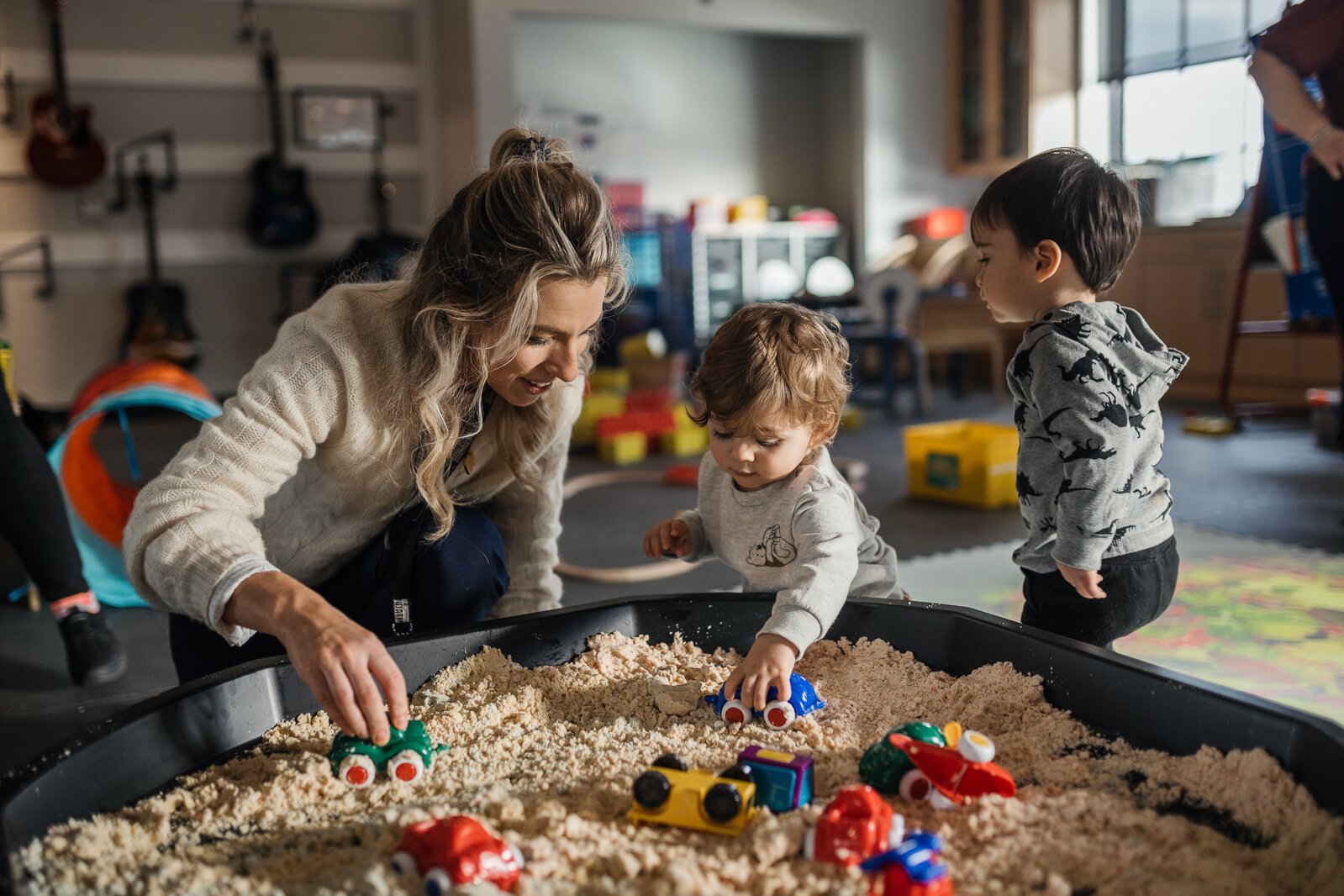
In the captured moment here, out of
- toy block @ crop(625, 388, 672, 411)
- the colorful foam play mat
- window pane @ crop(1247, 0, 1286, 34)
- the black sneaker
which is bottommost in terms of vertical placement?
the colorful foam play mat

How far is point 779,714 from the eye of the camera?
39.5 inches

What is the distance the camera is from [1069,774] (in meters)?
0.89

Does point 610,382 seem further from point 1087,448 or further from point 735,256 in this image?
point 1087,448

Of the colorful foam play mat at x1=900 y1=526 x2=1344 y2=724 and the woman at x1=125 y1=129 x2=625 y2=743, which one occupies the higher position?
the woman at x1=125 y1=129 x2=625 y2=743

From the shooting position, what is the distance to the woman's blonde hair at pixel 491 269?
100 centimetres

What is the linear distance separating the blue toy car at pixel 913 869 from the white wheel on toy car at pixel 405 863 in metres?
0.31

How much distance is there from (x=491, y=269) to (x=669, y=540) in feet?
1.51

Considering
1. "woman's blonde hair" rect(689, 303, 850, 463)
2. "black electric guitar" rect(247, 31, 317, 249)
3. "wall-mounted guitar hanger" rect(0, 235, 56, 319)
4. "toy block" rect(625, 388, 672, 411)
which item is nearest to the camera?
"woman's blonde hair" rect(689, 303, 850, 463)

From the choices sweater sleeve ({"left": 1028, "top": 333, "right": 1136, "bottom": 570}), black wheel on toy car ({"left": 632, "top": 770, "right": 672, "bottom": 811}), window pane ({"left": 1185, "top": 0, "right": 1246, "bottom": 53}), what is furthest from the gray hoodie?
window pane ({"left": 1185, "top": 0, "right": 1246, "bottom": 53})

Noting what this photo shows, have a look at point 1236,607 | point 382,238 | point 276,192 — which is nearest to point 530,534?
point 1236,607

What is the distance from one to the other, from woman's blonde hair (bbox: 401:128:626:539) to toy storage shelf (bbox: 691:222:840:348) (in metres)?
4.59

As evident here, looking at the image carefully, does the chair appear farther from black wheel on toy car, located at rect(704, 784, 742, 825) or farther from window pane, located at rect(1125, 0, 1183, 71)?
black wheel on toy car, located at rect(704, 784, 742, 825)

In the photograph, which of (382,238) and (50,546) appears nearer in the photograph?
(50,546)

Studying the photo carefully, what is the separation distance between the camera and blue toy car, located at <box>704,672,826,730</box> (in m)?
1.00
